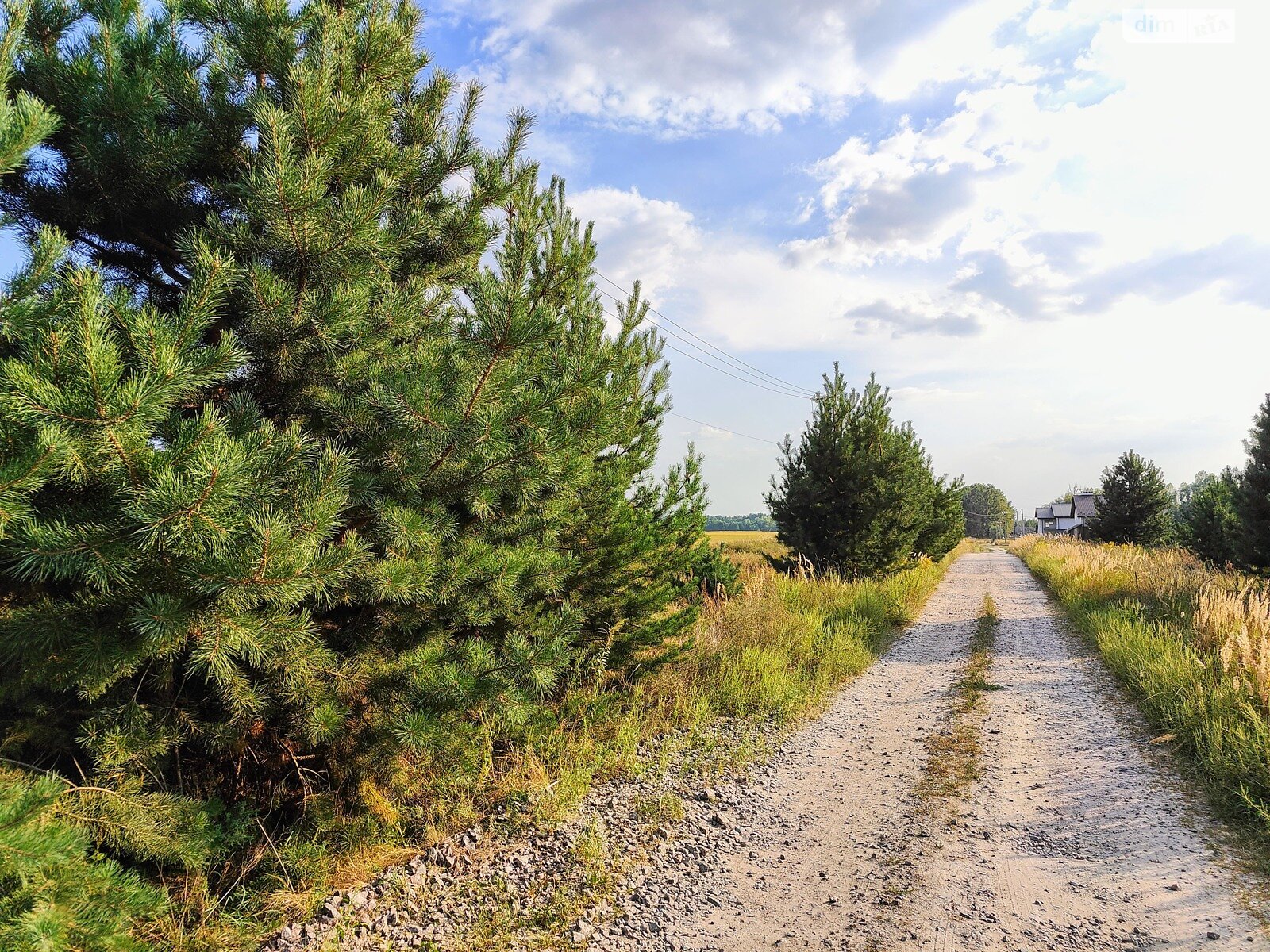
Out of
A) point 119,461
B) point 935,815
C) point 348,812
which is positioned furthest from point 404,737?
point 935,815

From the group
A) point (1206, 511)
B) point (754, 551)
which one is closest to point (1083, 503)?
point (1206, 511)

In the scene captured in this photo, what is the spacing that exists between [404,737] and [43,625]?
1.52m

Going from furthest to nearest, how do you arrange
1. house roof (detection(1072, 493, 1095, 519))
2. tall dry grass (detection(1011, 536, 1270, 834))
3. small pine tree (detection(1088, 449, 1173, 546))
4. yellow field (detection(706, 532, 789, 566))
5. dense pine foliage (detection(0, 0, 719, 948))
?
house roof (detection(1072, 493, 1095, 519)), small pine tree (detection(1088, 449, 1173, 546)), yellow field (detection(706, 532, 789, 566)), tall dry grass (detection(1011, 536, 1270, 834)), dense pine foliage (detection(0, 0, 719, 948))

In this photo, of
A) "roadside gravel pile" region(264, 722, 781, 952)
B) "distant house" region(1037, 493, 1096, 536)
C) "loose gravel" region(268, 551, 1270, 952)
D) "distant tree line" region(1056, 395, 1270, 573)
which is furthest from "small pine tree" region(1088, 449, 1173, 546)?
"distant house" region(1037, 493, 1096, 536)

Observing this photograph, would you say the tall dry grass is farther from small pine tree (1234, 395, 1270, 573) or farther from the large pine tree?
the large pine tree

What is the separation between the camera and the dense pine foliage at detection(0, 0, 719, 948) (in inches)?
82.0

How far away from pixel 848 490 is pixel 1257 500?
339 inches

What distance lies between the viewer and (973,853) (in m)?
3.85

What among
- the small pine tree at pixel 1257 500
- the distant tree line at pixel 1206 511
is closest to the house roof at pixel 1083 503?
the distant tree line at pixel 1206 511

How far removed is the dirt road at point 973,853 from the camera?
10.3 ft

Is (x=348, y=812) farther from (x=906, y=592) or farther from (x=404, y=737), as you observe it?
(x=906, y=592)

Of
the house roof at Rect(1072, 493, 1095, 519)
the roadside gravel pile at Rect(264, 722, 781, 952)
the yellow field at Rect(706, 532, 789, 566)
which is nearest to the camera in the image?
the roadside gravel pile at Rect(264, 722, 781, 952)

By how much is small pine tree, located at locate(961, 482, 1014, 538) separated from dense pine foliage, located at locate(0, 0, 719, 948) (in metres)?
107

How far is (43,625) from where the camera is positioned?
2373mm
